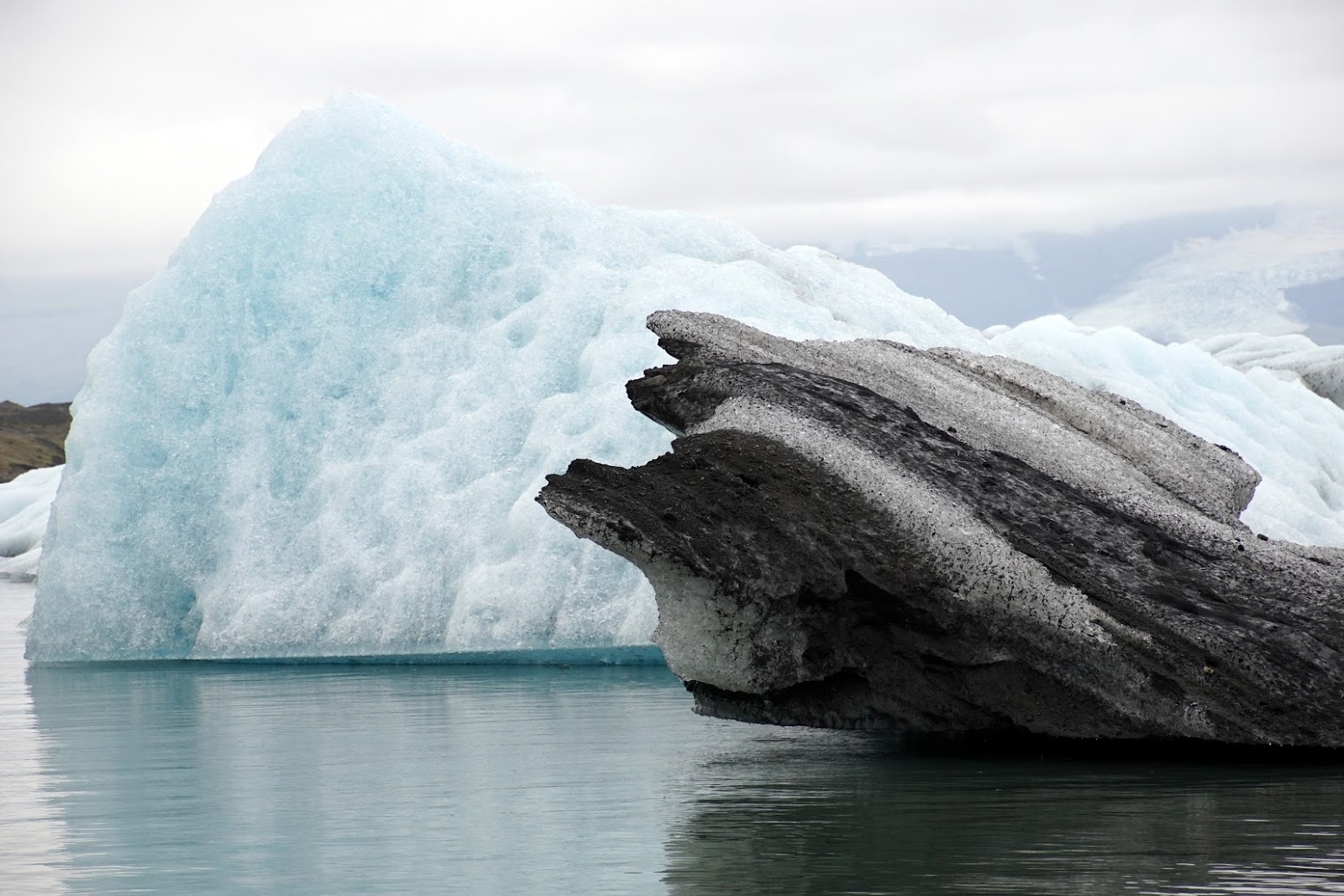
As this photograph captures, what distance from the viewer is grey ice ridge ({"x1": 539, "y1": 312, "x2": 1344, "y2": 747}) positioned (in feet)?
33.5

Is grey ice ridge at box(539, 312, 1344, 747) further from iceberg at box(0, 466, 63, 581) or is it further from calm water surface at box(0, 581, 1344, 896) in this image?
iceberg at box(0, 466, 63, 581)

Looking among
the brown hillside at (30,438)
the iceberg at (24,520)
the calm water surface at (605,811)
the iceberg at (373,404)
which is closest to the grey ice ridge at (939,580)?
the calm water surface at (605,811)

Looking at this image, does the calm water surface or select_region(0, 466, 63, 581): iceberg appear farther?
select_region(0, 466, 63, 581): iceberg

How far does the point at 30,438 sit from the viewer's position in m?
140

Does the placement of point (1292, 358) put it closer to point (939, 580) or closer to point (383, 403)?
point (383, 403)

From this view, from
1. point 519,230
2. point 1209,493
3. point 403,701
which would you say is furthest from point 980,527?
point 519,230

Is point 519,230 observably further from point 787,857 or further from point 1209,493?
point 787,857

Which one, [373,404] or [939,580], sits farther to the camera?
[373,404]

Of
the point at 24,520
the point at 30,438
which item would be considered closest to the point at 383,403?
the point at 24,520

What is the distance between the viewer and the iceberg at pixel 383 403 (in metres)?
18.1

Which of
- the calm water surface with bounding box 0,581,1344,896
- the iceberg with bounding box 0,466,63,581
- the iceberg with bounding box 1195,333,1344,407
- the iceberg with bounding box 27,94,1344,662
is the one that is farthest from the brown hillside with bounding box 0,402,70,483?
the calm water surface with bounding box 0,581,1344,896

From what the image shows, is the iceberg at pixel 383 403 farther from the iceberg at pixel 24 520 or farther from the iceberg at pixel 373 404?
the iceberg at pixel 24 520

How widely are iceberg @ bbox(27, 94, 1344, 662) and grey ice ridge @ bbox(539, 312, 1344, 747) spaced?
5676 millimetres

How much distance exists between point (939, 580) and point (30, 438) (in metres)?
141
